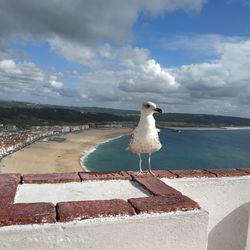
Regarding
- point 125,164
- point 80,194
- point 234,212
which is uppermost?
point 80,194

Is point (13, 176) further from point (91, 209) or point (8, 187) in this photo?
point (91, 209)

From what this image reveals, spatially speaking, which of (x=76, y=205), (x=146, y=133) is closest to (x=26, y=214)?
(x=76, y=205)

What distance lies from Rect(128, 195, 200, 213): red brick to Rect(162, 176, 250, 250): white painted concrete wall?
956 mm

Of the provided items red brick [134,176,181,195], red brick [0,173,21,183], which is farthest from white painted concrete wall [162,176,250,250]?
red brick [0,173,21,183]

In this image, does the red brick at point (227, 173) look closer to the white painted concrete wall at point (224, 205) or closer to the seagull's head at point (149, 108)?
the white painted concrete wall at point (224, 205)

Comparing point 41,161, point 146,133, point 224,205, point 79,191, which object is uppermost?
point 146,133

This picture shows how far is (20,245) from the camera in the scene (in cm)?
249

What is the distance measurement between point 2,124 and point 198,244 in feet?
456

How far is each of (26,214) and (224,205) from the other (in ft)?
7.67

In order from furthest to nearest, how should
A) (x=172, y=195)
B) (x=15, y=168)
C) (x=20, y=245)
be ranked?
(x=15, y=168)
(x=172, y=195)
(x=20, y=245)

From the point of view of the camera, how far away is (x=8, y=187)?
3.34 meters

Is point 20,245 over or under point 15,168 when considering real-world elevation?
over

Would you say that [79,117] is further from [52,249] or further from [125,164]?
[52,249]

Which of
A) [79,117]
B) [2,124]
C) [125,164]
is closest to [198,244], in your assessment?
[125,164]
